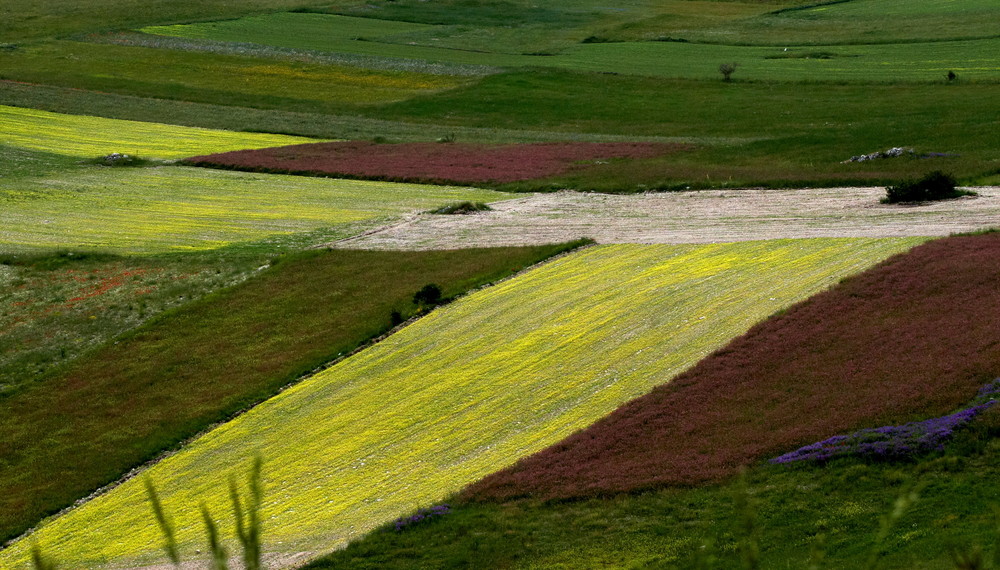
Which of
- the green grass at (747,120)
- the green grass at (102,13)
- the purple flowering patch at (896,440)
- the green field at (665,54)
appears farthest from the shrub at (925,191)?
the green grass at (102,13)

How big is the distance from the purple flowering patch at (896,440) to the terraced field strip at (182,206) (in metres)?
43.7

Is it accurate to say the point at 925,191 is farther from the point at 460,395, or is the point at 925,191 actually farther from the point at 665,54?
the point at 665,54

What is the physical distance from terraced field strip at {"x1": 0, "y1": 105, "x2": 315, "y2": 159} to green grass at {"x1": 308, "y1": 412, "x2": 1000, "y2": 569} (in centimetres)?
6843

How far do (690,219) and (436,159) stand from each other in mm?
30266

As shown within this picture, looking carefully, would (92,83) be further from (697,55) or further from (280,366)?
(280,366)

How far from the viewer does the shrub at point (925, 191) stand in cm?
5678

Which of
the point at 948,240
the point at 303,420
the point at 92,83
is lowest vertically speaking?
the point at 303,420

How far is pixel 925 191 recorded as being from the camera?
56750mm

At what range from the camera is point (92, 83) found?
396 feet

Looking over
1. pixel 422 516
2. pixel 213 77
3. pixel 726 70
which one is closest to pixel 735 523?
pixel 422 516

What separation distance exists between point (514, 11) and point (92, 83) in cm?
7030

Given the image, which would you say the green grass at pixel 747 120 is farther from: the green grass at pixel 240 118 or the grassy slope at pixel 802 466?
the grassy slope at pixel 802 466

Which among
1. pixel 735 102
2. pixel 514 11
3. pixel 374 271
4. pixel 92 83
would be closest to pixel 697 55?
pixel 735 102

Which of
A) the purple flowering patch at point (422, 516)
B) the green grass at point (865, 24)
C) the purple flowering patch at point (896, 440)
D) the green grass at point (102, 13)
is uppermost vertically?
the green grass at point (102, 13)
